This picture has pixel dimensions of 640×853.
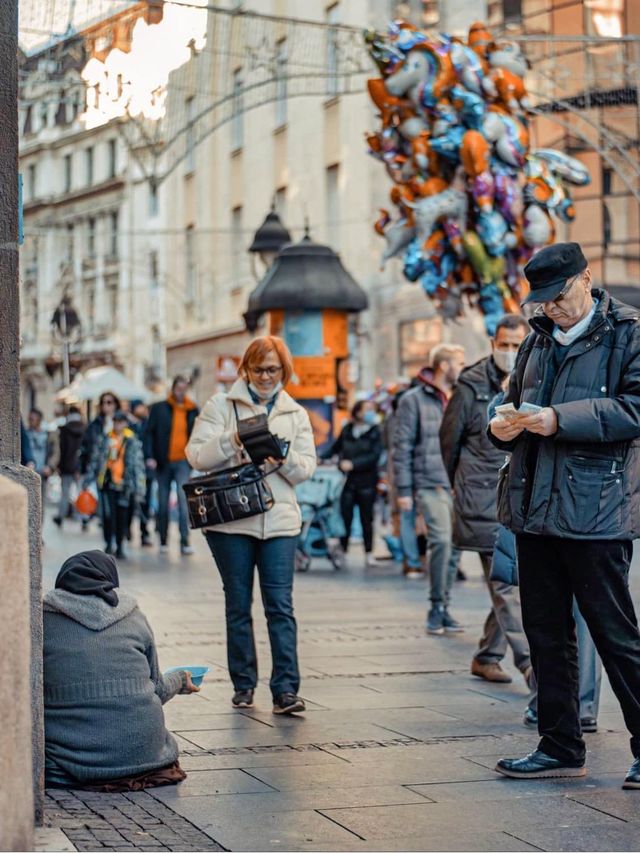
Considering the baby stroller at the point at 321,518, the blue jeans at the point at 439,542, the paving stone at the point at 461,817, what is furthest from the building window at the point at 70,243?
the paving stone at the point at 461,817

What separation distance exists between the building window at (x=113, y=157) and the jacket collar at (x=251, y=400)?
61.7m

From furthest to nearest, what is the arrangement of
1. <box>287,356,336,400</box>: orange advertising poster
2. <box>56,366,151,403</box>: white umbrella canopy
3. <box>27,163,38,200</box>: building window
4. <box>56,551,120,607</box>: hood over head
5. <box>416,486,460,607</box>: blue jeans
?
<box>27,163,38,200</box>: building window
<box>56,366,151,403</box>: white umbrella canopy
<box>287,356,336,400</box>: orange advertising poster
<box>416,486,460,607</box>: blue jeans
<box>56,551,120,607</box>: hood over head

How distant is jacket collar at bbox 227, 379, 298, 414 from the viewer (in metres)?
8.36

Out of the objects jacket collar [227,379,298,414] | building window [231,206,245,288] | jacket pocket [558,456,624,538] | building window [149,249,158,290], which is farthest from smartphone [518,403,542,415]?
building window [149,249,158,290]

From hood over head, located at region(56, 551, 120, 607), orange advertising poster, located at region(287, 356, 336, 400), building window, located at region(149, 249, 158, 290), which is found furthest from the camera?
building window, located at region(149, 249, 158, 290)

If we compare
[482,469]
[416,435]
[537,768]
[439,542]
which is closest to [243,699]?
[482,469]

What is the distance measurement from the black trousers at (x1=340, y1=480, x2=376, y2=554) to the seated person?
1124 cm

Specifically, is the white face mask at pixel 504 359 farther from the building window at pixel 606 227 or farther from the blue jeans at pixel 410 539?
the building window at pixel 606 227

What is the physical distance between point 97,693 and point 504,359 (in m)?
3.58

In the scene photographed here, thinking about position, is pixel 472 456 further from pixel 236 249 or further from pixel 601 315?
pixel 236 249

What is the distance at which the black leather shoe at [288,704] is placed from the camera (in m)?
7.87

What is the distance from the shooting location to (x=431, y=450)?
12492 millimetres

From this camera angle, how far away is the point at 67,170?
7494 centimetres

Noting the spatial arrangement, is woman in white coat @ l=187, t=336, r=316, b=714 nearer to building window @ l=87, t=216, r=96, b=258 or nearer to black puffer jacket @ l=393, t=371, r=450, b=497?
black puffer jacket @ l=393, t=371, r=450, b=497
